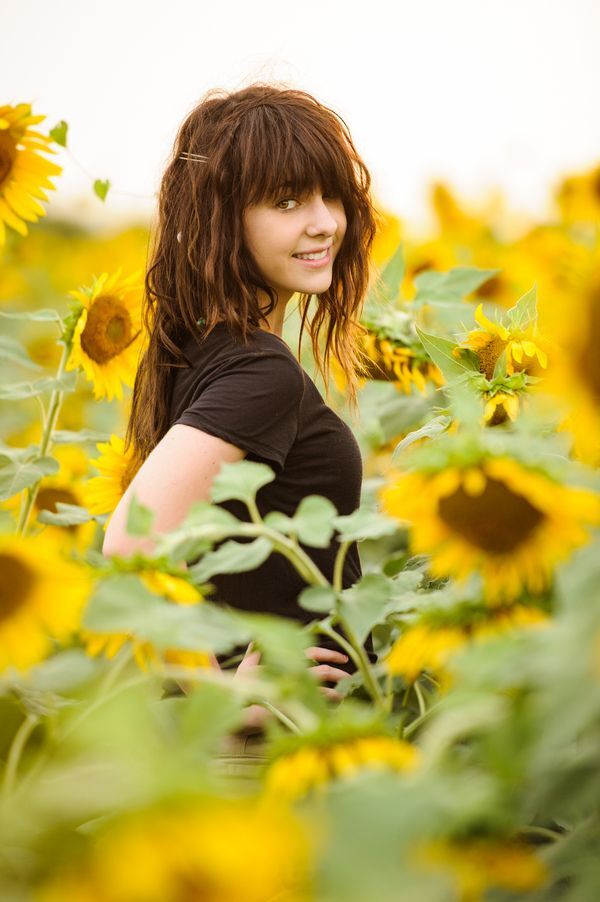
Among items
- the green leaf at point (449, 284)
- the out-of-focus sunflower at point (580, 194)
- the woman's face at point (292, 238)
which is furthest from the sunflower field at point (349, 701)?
the out-of-focus sunflower at point (580, 194)

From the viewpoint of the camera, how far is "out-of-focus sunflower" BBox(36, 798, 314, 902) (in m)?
0.51

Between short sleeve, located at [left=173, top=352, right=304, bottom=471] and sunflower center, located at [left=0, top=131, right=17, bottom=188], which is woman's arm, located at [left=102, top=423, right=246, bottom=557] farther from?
sunflower center, located at [left=0, top=131, right=17, bottom=188]

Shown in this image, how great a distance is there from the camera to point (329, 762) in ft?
2.32

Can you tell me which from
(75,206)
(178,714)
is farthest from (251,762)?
(75,206)

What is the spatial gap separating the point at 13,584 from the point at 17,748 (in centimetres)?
12

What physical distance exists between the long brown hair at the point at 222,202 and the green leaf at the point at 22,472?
15 centimetres

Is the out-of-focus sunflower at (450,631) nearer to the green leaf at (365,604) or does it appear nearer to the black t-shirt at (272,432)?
the green leaf at (365,604)

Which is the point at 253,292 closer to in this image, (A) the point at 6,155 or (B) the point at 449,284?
(A) the point at 6,155

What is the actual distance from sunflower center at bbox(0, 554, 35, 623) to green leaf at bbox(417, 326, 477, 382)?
730mm

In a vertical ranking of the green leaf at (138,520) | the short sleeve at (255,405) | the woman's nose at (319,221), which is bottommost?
the short sleeve at (255,405)

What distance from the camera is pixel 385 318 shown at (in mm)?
1957

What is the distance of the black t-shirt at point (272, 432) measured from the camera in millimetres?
1387

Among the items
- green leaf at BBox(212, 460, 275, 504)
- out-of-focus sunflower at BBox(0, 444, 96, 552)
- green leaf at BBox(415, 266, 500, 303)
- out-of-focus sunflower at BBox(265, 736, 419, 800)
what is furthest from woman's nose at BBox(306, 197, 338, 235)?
out-of-focus sunflower at BBox(265, 736, 419, 800)

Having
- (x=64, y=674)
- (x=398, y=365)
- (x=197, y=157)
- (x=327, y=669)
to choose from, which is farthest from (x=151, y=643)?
(x=398, y=365)
